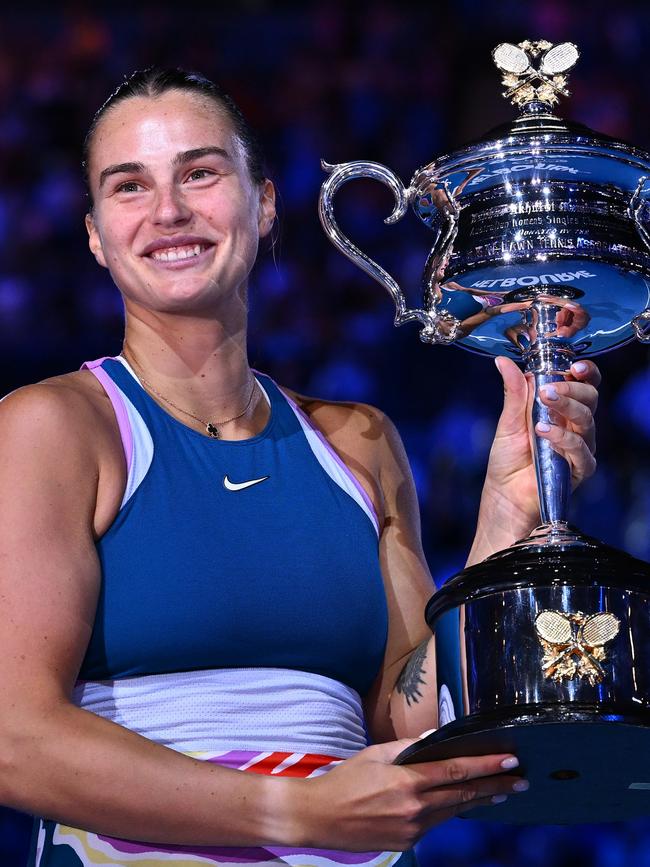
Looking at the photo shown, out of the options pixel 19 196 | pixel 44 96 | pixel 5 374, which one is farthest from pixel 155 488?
pixel 44 96

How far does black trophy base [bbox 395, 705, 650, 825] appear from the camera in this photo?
1132mm

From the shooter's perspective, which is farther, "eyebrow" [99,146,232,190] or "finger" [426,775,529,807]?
"eyebrow" [99,146,232,190]

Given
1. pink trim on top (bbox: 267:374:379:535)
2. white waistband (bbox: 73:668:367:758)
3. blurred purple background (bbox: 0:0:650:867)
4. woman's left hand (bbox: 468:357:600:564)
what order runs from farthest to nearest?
blurred purple background (bbox: 0:0:650:867) < pink trim on top (bbox: 267:374:379:535) < woman's left hand (bbox: 468:357:600:564) < white waistband (bbox: 73:668:367:758)

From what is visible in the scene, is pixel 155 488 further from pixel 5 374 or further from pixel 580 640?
pixel 5 374

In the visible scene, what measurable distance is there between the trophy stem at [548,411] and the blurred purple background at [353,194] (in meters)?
1.57

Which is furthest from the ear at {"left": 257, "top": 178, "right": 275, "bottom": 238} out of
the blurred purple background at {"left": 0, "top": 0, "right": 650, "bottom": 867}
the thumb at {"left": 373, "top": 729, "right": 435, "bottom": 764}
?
the blurred purple background at {"left": 0, "top": 0, "right": 650, "bottom": 867}

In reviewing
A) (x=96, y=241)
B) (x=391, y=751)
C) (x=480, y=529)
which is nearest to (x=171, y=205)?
(x=96, y=241)

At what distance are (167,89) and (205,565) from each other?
0.55 m

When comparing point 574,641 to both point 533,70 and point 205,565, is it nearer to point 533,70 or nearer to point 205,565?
point 205,565

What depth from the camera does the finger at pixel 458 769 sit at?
1165mm

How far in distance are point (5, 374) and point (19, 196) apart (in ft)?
3.15

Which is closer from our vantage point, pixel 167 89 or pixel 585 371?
pixel 585 371

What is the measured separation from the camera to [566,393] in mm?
1375

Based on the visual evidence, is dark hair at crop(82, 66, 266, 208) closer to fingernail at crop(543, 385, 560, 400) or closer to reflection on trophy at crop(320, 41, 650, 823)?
reflection on trophy at crop(320, 41, 650, 823)
